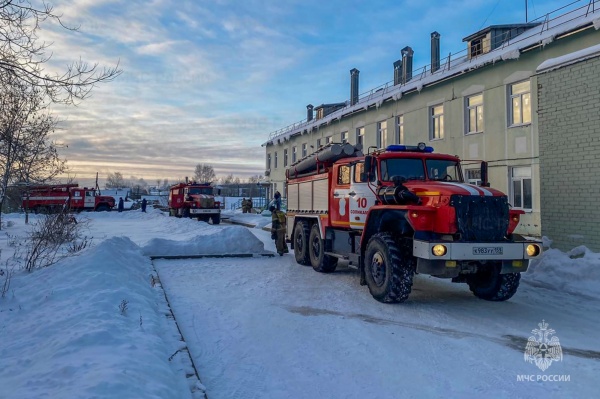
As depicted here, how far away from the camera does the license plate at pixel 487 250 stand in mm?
6574

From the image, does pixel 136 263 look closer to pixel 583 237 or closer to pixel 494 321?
pixel 494 321

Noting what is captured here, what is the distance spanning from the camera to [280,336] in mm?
5691

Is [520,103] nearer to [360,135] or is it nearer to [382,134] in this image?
[382,134]

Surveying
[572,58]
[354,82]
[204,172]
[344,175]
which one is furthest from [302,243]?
[204,172]

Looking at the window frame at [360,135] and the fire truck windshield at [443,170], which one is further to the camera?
the window frame at [360,135]

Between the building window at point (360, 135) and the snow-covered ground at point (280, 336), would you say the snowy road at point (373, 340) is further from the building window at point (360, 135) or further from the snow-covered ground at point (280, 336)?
the building window at point (360, 135)

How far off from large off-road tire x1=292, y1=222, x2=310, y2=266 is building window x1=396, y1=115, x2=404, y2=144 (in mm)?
12734

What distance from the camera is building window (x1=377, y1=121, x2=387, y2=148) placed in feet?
80.9

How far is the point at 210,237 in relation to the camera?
14.2 meters

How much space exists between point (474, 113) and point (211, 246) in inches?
491

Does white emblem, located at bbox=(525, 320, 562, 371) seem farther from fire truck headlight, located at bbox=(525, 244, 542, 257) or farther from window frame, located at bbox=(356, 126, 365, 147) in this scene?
window frame, located at bbox=(356, 126, 365, 147)

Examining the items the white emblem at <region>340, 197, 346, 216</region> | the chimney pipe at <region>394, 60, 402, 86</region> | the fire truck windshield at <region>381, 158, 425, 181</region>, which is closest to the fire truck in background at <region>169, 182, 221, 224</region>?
the chimney pipe at <region>394, 60, 402, 86</region>

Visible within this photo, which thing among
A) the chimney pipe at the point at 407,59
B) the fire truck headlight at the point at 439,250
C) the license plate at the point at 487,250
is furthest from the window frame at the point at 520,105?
the fire truck headlight at the point at 439,250

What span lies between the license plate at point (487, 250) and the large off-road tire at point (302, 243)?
5612 millimetres
